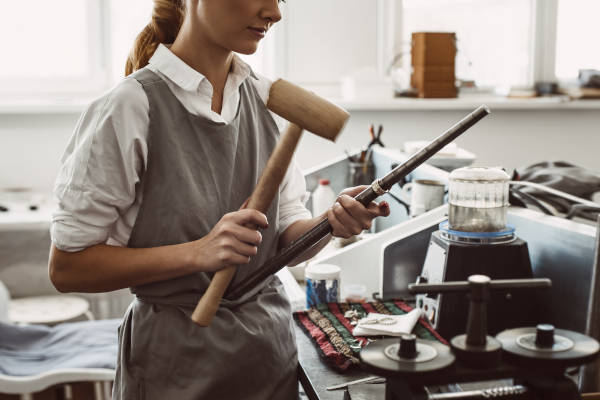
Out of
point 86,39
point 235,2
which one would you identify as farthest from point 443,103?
point 235,2

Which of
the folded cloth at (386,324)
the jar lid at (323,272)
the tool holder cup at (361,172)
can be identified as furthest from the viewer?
the tool holder cup at (361,172)

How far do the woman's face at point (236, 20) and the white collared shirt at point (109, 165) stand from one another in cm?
8

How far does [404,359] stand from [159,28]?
2.53 feet

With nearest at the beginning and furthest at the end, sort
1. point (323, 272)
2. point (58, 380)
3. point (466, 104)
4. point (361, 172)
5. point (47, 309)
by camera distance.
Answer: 1. point (323, 272)
2. point (58, 380)
3. point (361, 172)
4. point (47, 309)
5. point (466, 104)

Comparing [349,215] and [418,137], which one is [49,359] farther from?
[418,137]

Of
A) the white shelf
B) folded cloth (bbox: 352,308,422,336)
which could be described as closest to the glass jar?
folded cloth (bbox: 352,308,422,336)

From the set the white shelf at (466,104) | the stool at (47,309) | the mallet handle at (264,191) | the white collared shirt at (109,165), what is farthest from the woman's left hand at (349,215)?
the white shelf at (466,104)

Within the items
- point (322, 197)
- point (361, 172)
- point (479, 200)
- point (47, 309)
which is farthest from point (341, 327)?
point (47, 309)

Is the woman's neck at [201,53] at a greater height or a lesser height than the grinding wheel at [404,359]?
greater

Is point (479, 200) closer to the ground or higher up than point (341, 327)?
higher up

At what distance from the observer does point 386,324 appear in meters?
1.41

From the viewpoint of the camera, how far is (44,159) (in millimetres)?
3658

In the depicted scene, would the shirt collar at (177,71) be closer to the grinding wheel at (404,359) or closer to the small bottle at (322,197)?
the grinding wheel at (404,359)

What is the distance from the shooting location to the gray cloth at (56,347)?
2.19 m
